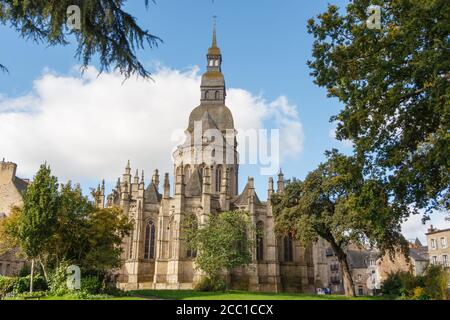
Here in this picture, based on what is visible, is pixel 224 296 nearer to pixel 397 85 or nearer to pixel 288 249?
pixel 397 85

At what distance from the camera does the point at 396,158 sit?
1481 centimetres

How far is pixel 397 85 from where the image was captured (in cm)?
1450

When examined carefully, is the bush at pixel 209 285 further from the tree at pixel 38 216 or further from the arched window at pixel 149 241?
the tree at pixel 38 216

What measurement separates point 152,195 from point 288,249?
16.7 m

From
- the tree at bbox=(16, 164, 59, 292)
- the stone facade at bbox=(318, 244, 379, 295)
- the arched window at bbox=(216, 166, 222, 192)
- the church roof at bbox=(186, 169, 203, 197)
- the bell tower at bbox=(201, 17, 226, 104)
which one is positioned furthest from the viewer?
the bell tower at bbox=(201, 17, 226, 104)

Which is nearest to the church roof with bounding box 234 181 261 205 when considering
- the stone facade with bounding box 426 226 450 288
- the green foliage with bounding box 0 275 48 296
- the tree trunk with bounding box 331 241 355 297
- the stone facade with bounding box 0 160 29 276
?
the tree trunk with bounding box 331 241 355 297

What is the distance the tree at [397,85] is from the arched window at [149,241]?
3272 centimetres

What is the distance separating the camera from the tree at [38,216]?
23922 millimetres

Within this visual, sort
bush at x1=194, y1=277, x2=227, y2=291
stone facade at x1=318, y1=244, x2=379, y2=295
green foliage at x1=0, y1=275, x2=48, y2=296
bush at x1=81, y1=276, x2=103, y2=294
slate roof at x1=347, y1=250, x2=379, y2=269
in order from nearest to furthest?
green foliage at x1=0, y1=275, x2=48, y2=296, bush at x1=81, y1=276, x2=103, y2=294, bush at x1=194, y1=277, x2=227, y2=291, stone facade at x1=318, y1=244, x2=379, y2=295, slate roof at x1=347, y1=250, x2=379, y2=269

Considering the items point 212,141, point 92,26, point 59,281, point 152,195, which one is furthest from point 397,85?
point 212,141

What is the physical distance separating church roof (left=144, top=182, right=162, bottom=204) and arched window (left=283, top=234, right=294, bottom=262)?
15.2 metres

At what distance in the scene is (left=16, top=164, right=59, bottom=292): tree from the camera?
78.5 ft

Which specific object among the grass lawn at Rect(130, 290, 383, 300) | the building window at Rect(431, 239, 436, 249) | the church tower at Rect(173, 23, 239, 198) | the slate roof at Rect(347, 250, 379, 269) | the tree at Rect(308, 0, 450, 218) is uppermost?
the church tower at Rect(173, 23, 239, 198)

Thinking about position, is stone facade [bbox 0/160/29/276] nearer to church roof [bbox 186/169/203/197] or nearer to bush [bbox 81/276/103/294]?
church roof [bbox 186/169/203/197]
